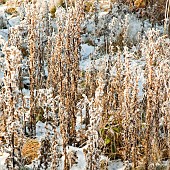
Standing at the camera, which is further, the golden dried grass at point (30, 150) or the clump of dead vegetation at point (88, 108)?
the golden dried grass at point (30, 150)

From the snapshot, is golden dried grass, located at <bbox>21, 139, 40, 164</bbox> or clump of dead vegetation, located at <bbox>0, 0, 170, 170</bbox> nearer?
clump of dead vegetation, located at <bbox>0, 0, 170, 170</bbox>

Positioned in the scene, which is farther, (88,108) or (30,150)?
(88,108)

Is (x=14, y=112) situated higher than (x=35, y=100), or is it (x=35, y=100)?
(x=14, y=112)

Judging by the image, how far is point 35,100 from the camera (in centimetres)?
672

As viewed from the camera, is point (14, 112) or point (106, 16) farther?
point (106, 16)

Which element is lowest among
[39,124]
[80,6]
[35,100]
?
[39,124]

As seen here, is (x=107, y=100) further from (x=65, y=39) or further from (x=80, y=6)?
(x=80, y=6)

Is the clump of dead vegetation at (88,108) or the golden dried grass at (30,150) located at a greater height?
the clump of dead vegetation at (88,108)

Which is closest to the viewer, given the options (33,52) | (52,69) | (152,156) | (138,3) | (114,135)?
(152,156)

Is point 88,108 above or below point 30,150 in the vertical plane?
above

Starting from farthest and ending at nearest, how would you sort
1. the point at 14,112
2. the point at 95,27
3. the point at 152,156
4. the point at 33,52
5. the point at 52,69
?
the point at 95,27
the point at 52,69
the point at 33,52
the point at 152,156
the point at 14,112

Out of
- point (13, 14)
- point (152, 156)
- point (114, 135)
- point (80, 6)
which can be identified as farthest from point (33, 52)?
point (13, 14)

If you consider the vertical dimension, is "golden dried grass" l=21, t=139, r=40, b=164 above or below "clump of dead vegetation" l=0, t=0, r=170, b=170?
below

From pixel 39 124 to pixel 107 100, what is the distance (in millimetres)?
1638
